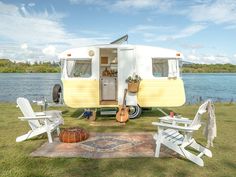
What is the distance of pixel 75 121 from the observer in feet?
35.4

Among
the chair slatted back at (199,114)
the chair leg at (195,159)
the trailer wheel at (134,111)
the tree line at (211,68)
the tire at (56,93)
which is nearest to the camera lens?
the chair leg at (195,159)

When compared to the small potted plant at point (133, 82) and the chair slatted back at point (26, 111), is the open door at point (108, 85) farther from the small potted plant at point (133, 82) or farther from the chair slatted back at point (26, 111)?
the chair slatted back at point (26, 111)

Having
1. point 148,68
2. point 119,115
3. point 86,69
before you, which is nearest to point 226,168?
point 119,115

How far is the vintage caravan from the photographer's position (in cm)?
1106

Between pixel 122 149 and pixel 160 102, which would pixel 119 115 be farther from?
→ pixel 122 149

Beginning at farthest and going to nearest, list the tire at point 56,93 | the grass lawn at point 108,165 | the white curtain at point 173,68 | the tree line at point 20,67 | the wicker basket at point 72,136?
the tree line at point 20,67 → the tire at point 56,93 → the white curtain at point 173,68 → the wicker basket at point 72,136 → the grass lawn at point 108,165

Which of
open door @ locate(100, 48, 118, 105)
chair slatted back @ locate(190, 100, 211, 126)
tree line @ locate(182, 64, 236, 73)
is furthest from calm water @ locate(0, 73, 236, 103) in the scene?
tree line @ locate(182, 64, 236, 73)

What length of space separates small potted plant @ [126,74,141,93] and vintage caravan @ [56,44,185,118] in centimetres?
15

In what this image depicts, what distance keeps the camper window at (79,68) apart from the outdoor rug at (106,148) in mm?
3807

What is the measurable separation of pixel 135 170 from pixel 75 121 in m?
5.71

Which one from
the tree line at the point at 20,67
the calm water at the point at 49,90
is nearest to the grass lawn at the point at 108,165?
the calm water at the point at 49,90

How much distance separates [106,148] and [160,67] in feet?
18.5

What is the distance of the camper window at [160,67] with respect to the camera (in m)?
11.5

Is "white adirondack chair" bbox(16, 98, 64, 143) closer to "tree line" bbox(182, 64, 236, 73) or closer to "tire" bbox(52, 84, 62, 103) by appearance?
"tire" bbox(52, 84, 62, 103)
